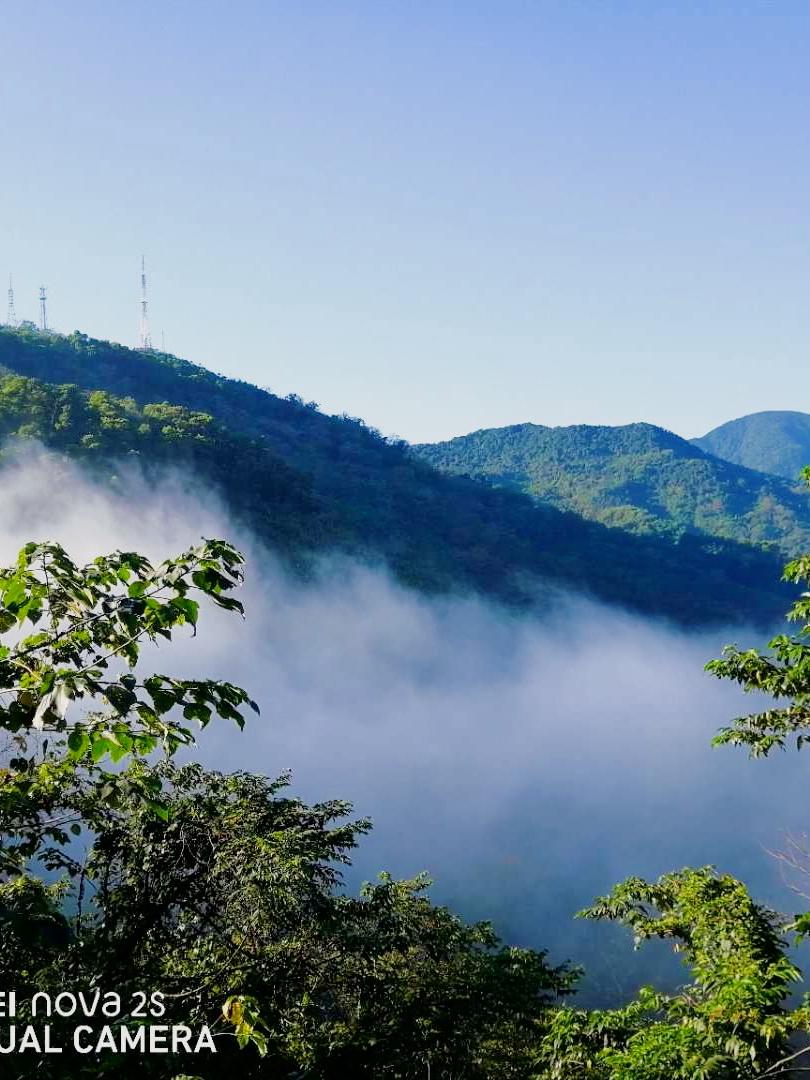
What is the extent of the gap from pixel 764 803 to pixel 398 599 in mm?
40496

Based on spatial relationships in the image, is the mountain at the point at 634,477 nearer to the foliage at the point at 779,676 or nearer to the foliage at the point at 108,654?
the foliage at the point at 779,676

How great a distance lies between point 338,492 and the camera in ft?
287

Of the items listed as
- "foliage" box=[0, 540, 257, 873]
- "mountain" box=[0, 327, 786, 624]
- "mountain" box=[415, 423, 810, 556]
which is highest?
"mountain" box=[415, 423, 810, 556]

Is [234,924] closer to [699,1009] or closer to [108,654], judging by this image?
[699,1009]

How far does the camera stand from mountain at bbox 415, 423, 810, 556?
13225cm

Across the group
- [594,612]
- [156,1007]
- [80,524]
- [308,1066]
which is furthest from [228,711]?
[594,612]

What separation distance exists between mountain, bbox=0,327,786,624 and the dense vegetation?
57675mm

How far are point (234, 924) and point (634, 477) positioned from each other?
14570 centimetres

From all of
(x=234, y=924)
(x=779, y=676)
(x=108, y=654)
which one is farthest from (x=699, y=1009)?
(x=108, y=654)

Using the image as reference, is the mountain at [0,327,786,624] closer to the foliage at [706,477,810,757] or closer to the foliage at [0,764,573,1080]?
the foliage at [0,764,573,1080]

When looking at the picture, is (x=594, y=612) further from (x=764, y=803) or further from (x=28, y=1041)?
(x=28, y=1041)

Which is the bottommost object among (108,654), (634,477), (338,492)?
(108,654)

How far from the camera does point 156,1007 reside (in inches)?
148

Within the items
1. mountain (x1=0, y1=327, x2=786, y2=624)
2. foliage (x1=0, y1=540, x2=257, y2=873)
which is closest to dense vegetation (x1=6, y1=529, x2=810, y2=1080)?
foliage (x1=0, y1=540, x2=257, y2=873)
